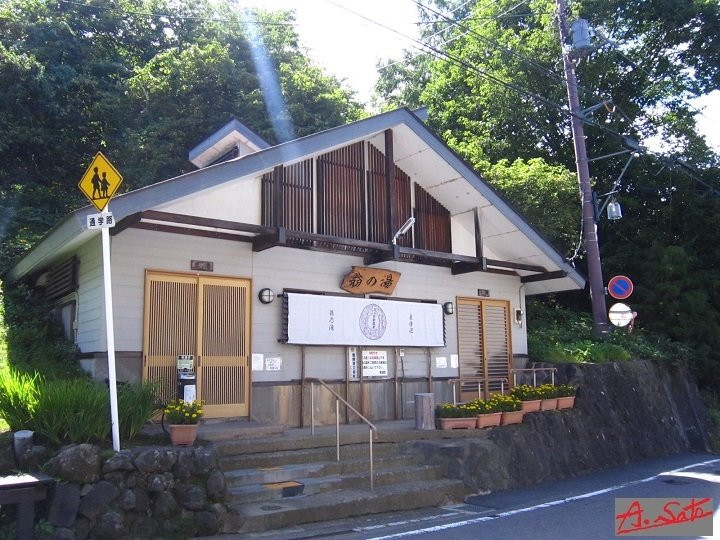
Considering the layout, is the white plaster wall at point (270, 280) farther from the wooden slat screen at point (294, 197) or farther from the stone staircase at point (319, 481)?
the stone staircase at point (319, 481)

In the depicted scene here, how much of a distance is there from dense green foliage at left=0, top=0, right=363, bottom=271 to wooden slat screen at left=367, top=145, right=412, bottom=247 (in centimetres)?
967

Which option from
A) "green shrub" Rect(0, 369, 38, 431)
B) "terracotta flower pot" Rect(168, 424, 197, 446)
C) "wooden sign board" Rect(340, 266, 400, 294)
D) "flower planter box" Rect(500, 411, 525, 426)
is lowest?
"flower planter box" Rect(500, 411, 525, 426)

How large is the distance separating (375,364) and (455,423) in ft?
7.10

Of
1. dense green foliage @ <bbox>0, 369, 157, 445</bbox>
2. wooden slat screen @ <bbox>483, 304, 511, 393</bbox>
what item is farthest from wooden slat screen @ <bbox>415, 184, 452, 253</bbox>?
dense green foliage @ <bbox>0, 369, 157, 445</bbox>

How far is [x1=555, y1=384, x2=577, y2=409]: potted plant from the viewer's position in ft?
42.9

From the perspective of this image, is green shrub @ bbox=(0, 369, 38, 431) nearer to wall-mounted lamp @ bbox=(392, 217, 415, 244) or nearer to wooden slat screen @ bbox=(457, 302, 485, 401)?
wall-mounted lamp @ bbox=(392, 217, 415, 244)

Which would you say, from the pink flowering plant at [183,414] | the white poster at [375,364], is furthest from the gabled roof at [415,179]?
the white poster at [375,364]

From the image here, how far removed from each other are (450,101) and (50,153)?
1576 cm

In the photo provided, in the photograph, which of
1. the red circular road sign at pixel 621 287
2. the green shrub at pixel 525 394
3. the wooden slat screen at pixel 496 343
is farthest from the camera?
the red circular road sign at pixel 621 287

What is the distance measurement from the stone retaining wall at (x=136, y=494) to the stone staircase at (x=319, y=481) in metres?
0.43

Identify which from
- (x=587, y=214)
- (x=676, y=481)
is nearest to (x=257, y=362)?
(x=676, y=481)

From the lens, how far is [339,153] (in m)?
12.2

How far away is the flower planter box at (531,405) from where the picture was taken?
12.1m

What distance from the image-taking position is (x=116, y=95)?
2233 centimetres
